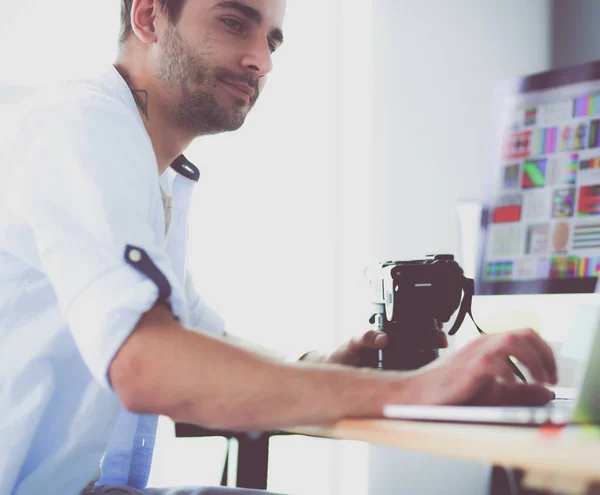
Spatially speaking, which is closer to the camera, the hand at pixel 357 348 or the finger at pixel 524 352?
the finger at pixel 524 352

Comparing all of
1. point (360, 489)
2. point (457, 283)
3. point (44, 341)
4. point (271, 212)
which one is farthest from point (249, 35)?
point (360, 489)

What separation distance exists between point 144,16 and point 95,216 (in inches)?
30.1

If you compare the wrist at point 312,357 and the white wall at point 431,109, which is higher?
the white wall at point 431,109

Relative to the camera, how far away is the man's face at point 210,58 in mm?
1293

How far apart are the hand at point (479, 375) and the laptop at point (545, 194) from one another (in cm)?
59

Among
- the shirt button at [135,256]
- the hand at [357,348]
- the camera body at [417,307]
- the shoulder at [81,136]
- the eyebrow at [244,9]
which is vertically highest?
the eyebrow at [244,9]

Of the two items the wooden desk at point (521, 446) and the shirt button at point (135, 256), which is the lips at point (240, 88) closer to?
the shirt button at point (135, 256)

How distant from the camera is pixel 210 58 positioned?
4.30 feet

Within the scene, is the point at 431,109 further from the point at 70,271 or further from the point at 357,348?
the point at 70,271

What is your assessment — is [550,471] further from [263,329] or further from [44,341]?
[263,329]

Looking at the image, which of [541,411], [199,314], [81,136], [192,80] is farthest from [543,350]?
[199,314]

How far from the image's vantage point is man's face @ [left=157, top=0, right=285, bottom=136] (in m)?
1.29

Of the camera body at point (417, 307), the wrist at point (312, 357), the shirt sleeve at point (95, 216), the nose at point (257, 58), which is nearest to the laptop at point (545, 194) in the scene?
the camera body at point (417, 307)

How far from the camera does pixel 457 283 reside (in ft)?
3.82
